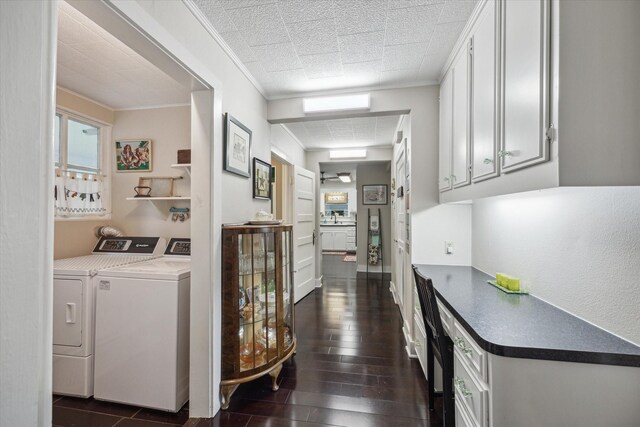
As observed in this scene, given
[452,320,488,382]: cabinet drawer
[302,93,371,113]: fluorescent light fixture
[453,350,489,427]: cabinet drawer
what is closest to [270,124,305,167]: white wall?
[302,93,371,113]: fluorescent light fixture

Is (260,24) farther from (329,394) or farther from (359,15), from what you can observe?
(329,394)

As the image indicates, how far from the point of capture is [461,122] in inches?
76.5

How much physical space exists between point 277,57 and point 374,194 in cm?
449

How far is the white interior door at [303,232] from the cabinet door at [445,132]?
88.4 inches

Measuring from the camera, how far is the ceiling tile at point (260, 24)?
5.54ft

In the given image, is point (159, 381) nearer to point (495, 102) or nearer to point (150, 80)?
point (150, 80)

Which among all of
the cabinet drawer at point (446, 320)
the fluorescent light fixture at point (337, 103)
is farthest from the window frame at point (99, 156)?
the cabinet drawer at point (446, 320)

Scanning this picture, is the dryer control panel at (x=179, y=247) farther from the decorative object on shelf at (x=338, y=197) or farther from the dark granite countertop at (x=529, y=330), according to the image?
the decorative object on shelf at (x=338, y=197)

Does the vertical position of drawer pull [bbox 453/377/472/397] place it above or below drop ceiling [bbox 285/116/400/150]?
below

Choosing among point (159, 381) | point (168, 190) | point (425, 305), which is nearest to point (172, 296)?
point (159, 381)

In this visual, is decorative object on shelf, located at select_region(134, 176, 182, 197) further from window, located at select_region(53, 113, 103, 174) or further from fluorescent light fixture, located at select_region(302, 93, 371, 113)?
fluorescent light fixture, located at select_region(302, 93, 371, 113)

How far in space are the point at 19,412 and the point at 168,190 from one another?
8.35 feet

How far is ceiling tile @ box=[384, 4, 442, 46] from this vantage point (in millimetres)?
1689

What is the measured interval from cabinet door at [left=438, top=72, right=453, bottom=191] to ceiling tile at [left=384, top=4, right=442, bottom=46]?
47 centimetres
